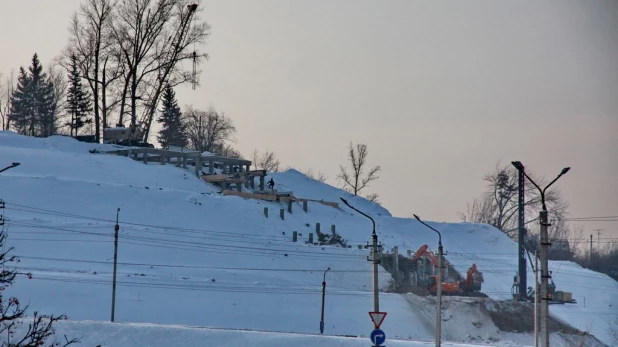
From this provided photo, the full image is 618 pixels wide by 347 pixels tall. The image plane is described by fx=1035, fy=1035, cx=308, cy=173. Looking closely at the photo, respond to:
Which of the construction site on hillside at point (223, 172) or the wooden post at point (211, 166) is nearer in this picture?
the construction site on hillside at point (223, 172)

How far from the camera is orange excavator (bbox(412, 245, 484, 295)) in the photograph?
58531mm

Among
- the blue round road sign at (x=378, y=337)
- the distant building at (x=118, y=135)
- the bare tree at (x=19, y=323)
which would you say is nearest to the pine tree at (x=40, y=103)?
the distant building at (x=118, y=135)

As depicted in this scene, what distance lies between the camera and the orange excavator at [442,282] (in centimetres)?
5853

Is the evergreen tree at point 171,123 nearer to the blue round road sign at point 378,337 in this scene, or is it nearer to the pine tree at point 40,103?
the pine tree at point 40,103

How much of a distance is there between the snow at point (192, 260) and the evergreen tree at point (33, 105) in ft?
89.6

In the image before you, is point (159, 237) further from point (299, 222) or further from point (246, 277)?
point (299, 222)

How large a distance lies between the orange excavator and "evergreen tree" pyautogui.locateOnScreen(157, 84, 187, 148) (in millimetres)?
43438

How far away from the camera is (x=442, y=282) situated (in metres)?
59.6

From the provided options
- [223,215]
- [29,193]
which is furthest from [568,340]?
[29,193]

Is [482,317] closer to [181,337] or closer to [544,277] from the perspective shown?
[181,337]

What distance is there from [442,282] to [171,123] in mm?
48879

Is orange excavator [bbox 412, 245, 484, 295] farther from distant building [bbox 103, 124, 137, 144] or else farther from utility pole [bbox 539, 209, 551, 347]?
utility pole [bbox 539, 209, 551, 347]

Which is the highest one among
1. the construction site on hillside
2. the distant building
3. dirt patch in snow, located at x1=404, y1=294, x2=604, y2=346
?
the distant building

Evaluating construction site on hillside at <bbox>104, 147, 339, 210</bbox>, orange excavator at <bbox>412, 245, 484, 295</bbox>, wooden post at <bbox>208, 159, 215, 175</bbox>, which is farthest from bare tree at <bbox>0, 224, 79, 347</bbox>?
wooden post at <bbox>208, 159, 215, 175</bbox>
